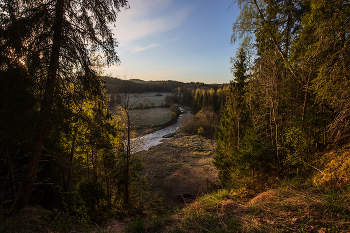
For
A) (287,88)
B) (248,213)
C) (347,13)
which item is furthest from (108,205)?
(347,13)

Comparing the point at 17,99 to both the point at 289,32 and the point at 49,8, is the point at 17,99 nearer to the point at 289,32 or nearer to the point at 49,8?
the point at 49,8

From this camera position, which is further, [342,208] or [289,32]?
[289,32]

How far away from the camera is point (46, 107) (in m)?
4.24

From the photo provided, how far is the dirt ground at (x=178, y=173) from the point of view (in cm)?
1541

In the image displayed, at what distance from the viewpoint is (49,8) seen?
14.5 feet

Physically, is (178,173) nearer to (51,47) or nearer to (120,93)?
(120,93)

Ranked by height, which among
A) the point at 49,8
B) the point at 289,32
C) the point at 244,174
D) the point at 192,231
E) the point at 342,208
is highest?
the point at 289,32

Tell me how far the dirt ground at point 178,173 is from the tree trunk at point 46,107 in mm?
7037

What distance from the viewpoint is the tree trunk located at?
4.29 metres

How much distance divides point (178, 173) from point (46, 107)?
1729 centimetres

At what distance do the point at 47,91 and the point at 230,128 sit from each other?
1061 centimetres

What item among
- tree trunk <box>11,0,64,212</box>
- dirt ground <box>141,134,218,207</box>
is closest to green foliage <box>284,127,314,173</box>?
dirt ground <box>141,134,218,207</box>

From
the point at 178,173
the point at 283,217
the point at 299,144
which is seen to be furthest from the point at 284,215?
the point at 178,173

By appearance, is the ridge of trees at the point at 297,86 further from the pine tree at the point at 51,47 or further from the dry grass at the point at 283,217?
the pine tree at the point at 51,47
